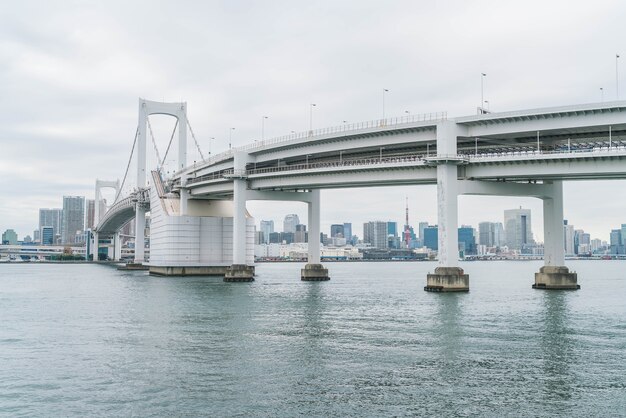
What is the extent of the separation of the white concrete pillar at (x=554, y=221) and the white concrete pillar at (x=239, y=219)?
36.0 metres

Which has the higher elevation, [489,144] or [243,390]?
[489,144]

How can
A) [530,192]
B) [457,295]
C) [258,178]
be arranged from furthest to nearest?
1. [258,178]
2. [530,192]
3. [457,295]

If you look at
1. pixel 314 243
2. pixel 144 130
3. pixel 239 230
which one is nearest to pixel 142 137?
pixel 144 130

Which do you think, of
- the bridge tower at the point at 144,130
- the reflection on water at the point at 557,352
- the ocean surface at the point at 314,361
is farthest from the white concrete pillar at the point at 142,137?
the reflection on water at the point at 557,352

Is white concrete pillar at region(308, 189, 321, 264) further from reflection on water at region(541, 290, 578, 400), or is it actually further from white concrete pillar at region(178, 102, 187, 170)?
reflection on water at region(541, 290, 578, 400)

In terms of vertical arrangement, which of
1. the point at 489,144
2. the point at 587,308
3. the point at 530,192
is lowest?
the point at 587,308

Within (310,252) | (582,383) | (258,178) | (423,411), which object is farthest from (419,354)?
(310,252)

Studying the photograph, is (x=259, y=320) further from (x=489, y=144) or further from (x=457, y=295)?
(x=489, y=144)

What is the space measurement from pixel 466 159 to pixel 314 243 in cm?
3634

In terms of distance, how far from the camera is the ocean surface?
67.8 ft

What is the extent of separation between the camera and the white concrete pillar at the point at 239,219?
8138cm

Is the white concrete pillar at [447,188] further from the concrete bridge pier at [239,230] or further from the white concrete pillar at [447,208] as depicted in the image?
the concrete bridge pier at [239,230]

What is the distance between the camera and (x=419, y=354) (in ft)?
95.7

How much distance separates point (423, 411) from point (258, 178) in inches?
2490
